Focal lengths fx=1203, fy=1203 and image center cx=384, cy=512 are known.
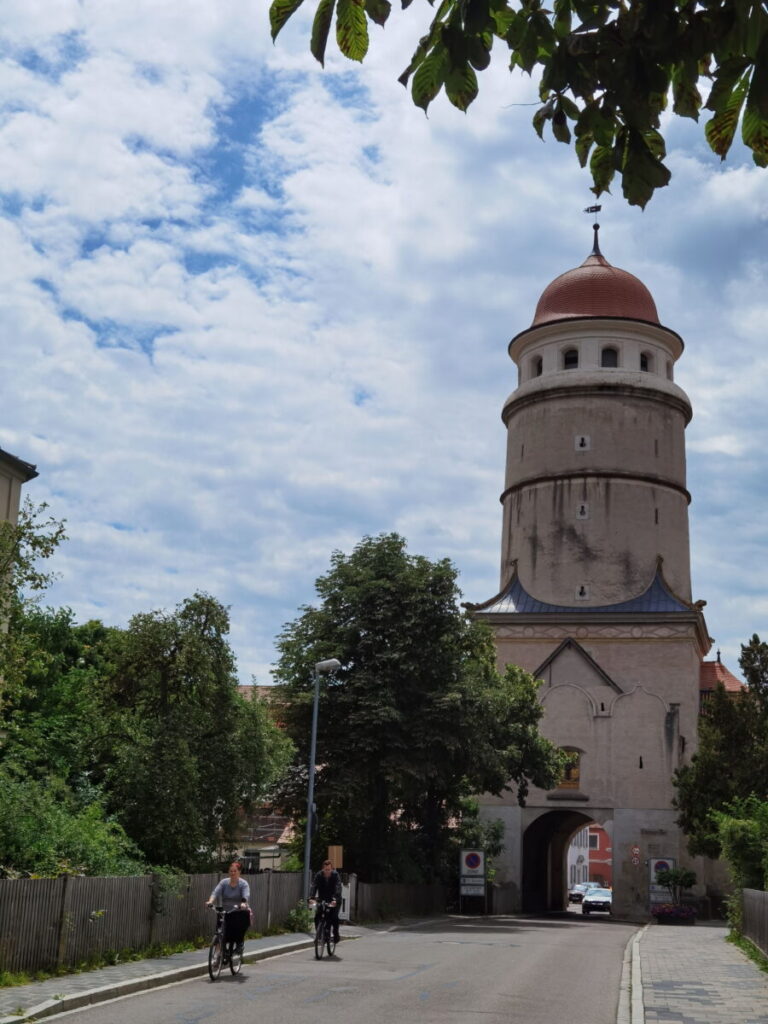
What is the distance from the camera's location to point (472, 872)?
1558 inches

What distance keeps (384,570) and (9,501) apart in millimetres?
11412

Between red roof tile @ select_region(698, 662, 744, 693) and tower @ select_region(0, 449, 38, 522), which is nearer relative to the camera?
tower @ select_region(0, 449, 38, 522)

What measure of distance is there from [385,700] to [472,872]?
9.72m

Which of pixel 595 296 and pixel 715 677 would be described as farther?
pixel 715 677

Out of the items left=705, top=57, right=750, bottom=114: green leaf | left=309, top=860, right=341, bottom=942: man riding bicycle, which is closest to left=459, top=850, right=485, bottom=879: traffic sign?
left=309, top=860, right=341, bottom=942: man riding bicycle

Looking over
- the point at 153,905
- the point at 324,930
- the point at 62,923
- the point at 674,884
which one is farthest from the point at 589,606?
the point at 62,923

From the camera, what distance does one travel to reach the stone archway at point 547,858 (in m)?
49.6

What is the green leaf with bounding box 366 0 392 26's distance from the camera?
4.64 meters

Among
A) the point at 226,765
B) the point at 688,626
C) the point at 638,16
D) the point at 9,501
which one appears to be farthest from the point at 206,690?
the point at 688,626

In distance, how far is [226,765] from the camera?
27.2 metres

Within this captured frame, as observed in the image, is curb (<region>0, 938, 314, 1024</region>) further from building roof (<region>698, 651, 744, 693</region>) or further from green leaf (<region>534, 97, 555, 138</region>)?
building roof (<region>698, 651, 744, 693</region>)

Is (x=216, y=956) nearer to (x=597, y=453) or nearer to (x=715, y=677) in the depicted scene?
(x=597, y=453)

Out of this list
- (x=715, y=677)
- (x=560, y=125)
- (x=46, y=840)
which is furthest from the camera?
(x=715, y=677)

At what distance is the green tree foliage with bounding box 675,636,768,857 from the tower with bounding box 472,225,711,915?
4417 mm
